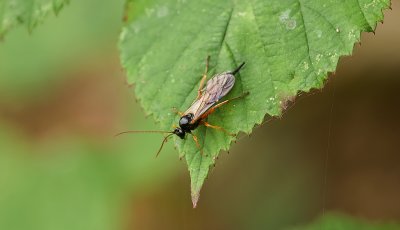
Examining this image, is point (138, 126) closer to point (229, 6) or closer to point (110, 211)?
point (110, 211)

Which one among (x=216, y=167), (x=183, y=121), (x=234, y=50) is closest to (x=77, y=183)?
(x=216, y=167)

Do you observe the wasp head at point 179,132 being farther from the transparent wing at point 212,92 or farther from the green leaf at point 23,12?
the green leaf at point 23,12

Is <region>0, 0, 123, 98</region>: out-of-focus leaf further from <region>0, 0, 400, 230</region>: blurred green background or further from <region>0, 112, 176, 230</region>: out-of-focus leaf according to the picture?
<region>0, 112, 176, 230</region>: out-of-focus leaf

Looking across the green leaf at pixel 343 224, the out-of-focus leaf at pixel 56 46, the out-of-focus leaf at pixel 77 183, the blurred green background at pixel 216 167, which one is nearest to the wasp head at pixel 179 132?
the green leaf at pixel 343 224

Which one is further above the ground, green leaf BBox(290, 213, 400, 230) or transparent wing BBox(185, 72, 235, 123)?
transparent wing BBox(185, 72, 235, 123)

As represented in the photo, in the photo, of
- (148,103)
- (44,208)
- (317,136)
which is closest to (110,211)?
(44,208)

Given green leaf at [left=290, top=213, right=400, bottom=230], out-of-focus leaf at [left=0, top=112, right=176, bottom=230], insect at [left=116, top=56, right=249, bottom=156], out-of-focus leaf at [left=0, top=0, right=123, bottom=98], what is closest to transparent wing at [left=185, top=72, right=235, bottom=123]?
insect at [left=116, top=56, right=249, bottom=156]

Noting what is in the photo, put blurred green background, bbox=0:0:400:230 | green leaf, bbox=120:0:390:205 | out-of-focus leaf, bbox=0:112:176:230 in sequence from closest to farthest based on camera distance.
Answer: green leaf, bbox=120:0:390:205
blurred green background, bbox=0:0:400:230
out-of-focus leaf, bbox=0:112:176:230
